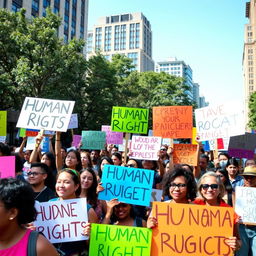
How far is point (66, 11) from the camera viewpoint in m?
44.5

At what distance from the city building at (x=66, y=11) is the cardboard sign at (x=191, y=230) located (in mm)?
36393

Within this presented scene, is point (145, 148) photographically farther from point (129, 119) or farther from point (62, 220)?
point (62, 220)

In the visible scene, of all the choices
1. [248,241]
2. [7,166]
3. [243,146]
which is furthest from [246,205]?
[243,146]

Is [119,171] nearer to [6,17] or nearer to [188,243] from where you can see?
[188,243]

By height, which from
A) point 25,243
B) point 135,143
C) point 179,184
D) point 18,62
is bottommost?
point 25,243

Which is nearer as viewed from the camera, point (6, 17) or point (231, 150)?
point (231, 150)

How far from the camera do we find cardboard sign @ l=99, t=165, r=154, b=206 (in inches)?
134

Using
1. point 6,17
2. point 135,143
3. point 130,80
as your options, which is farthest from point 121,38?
point 135,143

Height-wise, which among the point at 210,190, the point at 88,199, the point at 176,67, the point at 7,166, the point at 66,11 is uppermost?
the point at 176,67

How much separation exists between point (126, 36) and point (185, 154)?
122250 millimetres

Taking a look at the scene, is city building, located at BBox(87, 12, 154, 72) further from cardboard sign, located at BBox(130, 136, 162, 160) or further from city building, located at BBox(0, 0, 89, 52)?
cardboard sign, located at BBox(130, 136, 162, 160)

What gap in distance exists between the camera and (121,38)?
4877 inches

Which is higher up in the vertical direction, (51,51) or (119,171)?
(51,51)

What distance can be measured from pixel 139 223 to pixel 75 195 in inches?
29.9
